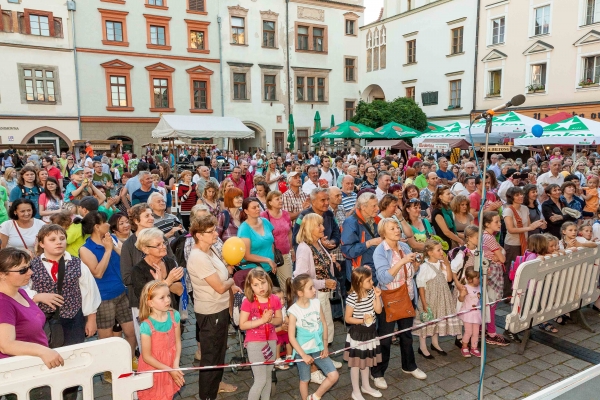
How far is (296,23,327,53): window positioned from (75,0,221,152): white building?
6.27m

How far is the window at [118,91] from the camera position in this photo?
1054 inches

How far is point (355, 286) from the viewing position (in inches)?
157

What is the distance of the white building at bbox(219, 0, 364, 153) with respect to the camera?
98.0ft

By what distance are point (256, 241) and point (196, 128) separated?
10.6 m

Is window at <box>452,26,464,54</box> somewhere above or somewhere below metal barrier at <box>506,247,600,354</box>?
above

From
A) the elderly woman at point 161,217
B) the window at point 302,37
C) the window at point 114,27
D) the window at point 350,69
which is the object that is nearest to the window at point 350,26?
the window at point 350,69

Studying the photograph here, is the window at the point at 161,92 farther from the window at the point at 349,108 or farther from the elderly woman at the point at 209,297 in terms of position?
the elderly woman at the point at 209,297

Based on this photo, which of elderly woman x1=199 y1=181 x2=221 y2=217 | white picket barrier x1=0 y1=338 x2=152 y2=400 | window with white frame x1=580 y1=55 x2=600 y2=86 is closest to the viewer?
white picket barrier x1=0 y1=338 x2=152 y2=400

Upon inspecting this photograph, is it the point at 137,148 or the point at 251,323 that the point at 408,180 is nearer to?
the point at 251,323

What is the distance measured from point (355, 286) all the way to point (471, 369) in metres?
1.79

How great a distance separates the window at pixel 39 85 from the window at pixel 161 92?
5825mm

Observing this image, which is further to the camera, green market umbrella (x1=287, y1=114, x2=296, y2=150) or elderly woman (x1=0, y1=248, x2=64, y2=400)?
green market umbrella (x1=287, y1=114, x2=296, y2=150)

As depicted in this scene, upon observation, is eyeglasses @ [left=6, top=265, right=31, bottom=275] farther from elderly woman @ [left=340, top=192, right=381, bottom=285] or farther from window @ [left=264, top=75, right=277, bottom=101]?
window @ [left=264, top=75, right=277, bottom=101]

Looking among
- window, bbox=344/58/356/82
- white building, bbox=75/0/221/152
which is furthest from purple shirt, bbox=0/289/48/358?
window, bbox=344/58/356/82
